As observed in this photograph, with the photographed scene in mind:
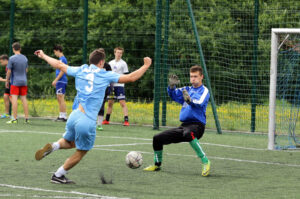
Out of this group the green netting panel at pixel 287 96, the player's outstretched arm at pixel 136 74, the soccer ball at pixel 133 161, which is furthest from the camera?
the green netting panel at pixel 287 96

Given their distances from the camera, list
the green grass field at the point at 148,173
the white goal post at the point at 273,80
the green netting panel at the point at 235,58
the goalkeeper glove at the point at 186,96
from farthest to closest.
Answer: the green netting panel at the point at 235,58, the white goal post at the point at 273,80, the goalkeeper glove at the point at 186,96, the green grass field at the point at 148,173

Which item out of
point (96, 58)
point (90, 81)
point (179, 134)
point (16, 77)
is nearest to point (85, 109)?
point (90, 81)

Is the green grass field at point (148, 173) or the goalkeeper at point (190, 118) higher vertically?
the goalkeeper at point (190, 118)

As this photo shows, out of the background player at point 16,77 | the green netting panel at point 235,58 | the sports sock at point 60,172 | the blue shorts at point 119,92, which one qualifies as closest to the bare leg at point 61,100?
the background player at point 16,77

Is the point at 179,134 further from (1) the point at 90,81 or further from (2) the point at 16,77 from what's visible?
(2) the point at 16,77

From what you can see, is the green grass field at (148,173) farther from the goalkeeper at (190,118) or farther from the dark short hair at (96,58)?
the dark short hair at (96,58)

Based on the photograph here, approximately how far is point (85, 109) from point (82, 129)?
26 cm

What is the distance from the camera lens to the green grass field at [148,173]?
6.90 m

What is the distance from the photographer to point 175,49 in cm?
1592

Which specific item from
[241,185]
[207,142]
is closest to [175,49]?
[207,142]

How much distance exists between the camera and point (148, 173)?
852cm

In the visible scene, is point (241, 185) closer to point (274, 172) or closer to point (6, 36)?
point (274, 172)

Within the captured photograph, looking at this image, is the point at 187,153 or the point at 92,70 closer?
the point at 92,70

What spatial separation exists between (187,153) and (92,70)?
3783 mm
